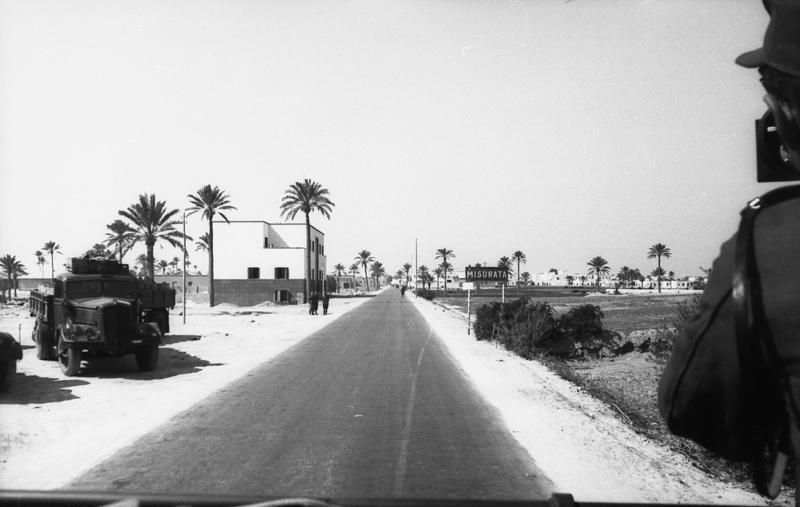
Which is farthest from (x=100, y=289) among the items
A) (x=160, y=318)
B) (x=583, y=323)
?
(x=583, y=323)

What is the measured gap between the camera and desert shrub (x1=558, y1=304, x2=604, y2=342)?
55.7 ft

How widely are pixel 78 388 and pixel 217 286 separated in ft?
171

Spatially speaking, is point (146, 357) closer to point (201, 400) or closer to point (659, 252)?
point (201, 400)

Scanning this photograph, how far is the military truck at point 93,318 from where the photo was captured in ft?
41.3

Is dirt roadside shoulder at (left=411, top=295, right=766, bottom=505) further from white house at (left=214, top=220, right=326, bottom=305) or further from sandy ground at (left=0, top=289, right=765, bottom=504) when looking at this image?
white house at (left=214, top=220, right=326, bottom=305)

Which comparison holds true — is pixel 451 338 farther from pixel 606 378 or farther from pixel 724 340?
pixel 724 340

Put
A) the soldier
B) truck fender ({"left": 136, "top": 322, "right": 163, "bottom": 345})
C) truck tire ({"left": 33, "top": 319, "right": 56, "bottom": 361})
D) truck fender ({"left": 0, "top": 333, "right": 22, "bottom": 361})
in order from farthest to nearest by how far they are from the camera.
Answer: truck tire ({"left": 33, "top": 319, "right": 56, "bottom": 361}) < truck fender ({"left": 136, "top": 322, "right": 163, "bottom": 345}) < truck fender ({"left": 0, "top": 333, "right": 22, "bottom": 361}) < the soldier

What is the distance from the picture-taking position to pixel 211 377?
12.3 metres

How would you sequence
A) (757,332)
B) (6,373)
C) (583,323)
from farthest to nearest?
(583,323), (6,373), (757,332)

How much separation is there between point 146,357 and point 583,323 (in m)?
12.4

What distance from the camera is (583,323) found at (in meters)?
17.1

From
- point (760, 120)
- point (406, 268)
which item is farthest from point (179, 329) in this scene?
point (406, 268)

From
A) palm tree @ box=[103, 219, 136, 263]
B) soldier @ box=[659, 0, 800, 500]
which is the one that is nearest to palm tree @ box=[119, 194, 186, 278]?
palm tree @ box=[103, 219, 136, 263]

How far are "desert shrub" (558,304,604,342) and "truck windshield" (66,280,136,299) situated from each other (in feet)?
41.8
